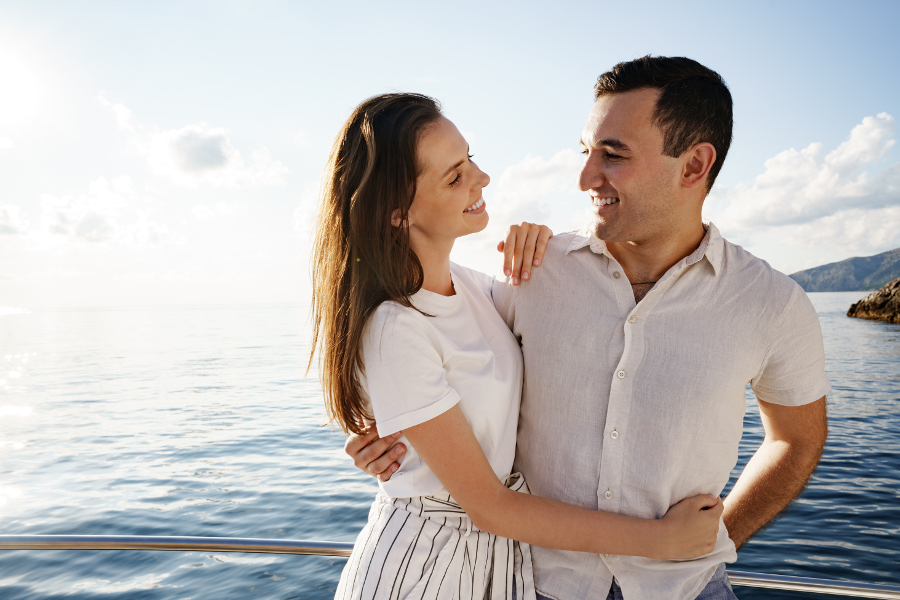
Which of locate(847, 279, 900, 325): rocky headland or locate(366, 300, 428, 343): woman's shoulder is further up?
locate(366, 300, 428, 343): woman's shoulder

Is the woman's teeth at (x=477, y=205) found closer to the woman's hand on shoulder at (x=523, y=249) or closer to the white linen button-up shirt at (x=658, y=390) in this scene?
the woman's hand on shoulder at (x=523, y=249)

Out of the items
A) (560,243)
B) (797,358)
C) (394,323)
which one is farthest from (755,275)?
(394,323)

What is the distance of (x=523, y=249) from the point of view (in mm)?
2229

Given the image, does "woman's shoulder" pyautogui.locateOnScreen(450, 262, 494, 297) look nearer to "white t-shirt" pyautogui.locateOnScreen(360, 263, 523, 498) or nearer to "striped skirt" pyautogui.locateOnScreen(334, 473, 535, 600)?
Answer: "white t-shirt" pyautogui.locateOnScreen(360, 263, 523, 498)

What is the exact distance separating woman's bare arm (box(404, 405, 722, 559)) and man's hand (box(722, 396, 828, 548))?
1.97 ft

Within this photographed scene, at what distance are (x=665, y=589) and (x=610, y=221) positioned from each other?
1.18m

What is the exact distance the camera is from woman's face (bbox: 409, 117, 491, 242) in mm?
1963

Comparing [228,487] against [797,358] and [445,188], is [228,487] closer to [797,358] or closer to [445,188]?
[445,188]

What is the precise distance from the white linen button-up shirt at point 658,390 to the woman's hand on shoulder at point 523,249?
0.78 feet

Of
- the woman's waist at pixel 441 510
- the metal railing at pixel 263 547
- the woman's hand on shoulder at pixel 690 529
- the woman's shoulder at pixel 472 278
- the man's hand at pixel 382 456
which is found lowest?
the metal railing at pixel 263 547

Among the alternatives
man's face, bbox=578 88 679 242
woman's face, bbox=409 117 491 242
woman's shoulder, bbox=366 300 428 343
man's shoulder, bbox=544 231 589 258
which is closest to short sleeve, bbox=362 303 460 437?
woman's shoulder, bbox=366 300 428 343

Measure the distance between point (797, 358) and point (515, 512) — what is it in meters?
1.02

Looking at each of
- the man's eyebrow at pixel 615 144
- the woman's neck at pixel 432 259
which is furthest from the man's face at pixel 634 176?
the woman's neck at pixel 432 259

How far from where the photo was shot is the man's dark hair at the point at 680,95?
6.94 feet
